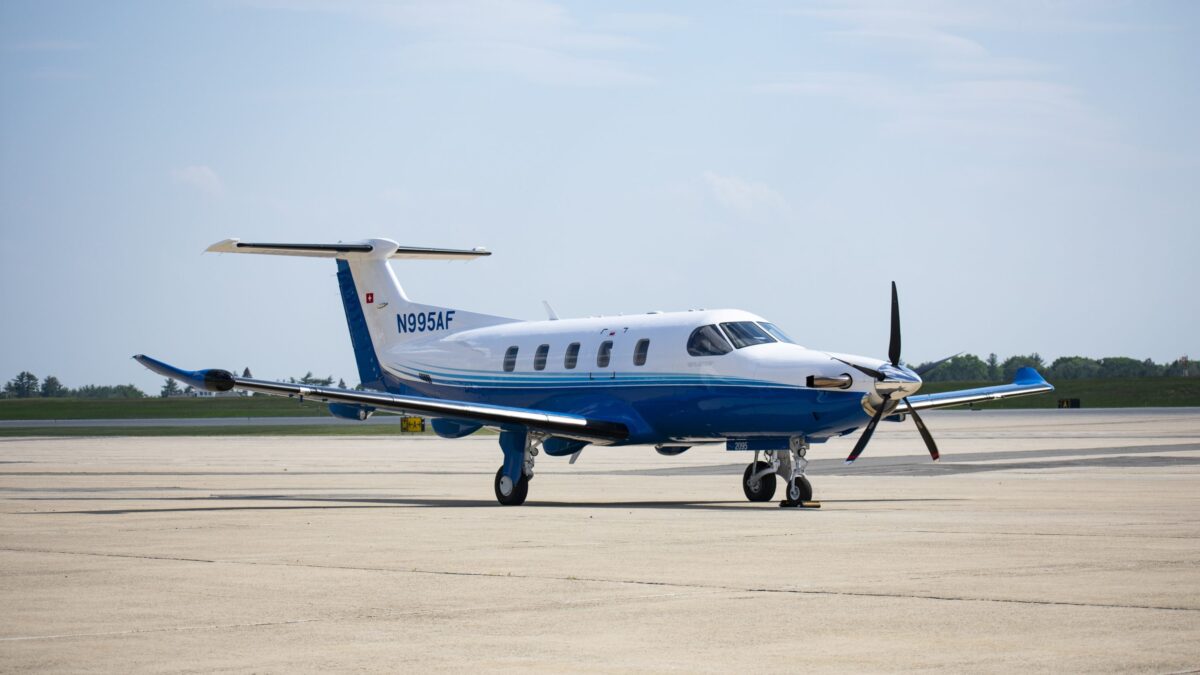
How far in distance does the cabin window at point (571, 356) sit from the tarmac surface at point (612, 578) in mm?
2511

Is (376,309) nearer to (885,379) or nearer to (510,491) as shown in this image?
(510,491)

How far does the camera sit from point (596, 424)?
2784cm

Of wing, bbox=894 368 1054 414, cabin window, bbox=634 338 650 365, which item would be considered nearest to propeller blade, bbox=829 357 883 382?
wing, bbox=894 368 1054 414

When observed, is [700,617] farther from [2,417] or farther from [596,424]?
[2,417]

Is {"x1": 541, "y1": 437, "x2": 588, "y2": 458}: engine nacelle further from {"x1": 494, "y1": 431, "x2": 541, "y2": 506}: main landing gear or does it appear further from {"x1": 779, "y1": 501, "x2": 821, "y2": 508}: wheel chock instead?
{"x1": 779, "y1": 501, "x2": 821, "y2": 508}: wheel chock

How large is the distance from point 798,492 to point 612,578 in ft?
36.5

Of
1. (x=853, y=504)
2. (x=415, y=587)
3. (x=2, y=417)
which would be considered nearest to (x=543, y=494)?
(x=853, y=504)

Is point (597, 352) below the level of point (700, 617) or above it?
above

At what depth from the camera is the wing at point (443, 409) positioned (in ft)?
84.3

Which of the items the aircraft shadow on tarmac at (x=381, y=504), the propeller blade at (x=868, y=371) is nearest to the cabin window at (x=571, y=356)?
the aircraft shadow on tarmac at (x=381, y=504)

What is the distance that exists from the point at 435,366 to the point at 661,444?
627cm

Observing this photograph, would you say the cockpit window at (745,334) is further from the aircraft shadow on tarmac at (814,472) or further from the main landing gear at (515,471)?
the main landing gear at (515,471)

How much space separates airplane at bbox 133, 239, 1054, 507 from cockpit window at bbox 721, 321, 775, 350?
0.02 m

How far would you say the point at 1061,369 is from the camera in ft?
576
